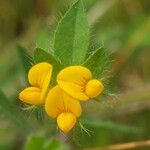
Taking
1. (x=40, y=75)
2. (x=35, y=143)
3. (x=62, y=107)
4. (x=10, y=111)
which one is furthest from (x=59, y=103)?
(x=10, y=111)

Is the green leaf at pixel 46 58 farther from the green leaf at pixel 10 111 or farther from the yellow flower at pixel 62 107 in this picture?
the green leaf at pixel 10 111

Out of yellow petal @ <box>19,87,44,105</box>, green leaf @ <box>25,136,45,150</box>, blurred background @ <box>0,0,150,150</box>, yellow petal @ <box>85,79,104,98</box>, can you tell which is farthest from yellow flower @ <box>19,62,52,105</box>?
blurred background @ <box>0,0,150,150</box>

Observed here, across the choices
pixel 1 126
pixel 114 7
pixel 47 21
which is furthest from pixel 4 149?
pixel 114 7

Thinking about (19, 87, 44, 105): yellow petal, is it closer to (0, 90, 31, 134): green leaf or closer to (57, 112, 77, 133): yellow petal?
(57, 112, 77, 133): yellow petal

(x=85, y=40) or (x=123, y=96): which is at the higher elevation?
(x=85, y=40)

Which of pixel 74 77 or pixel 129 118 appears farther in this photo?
pixel 129 118

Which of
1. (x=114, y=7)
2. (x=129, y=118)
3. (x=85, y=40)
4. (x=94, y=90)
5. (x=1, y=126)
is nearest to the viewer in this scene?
(x=94, y=90)

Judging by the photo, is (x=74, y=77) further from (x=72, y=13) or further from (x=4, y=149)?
(x=4, y=149)
